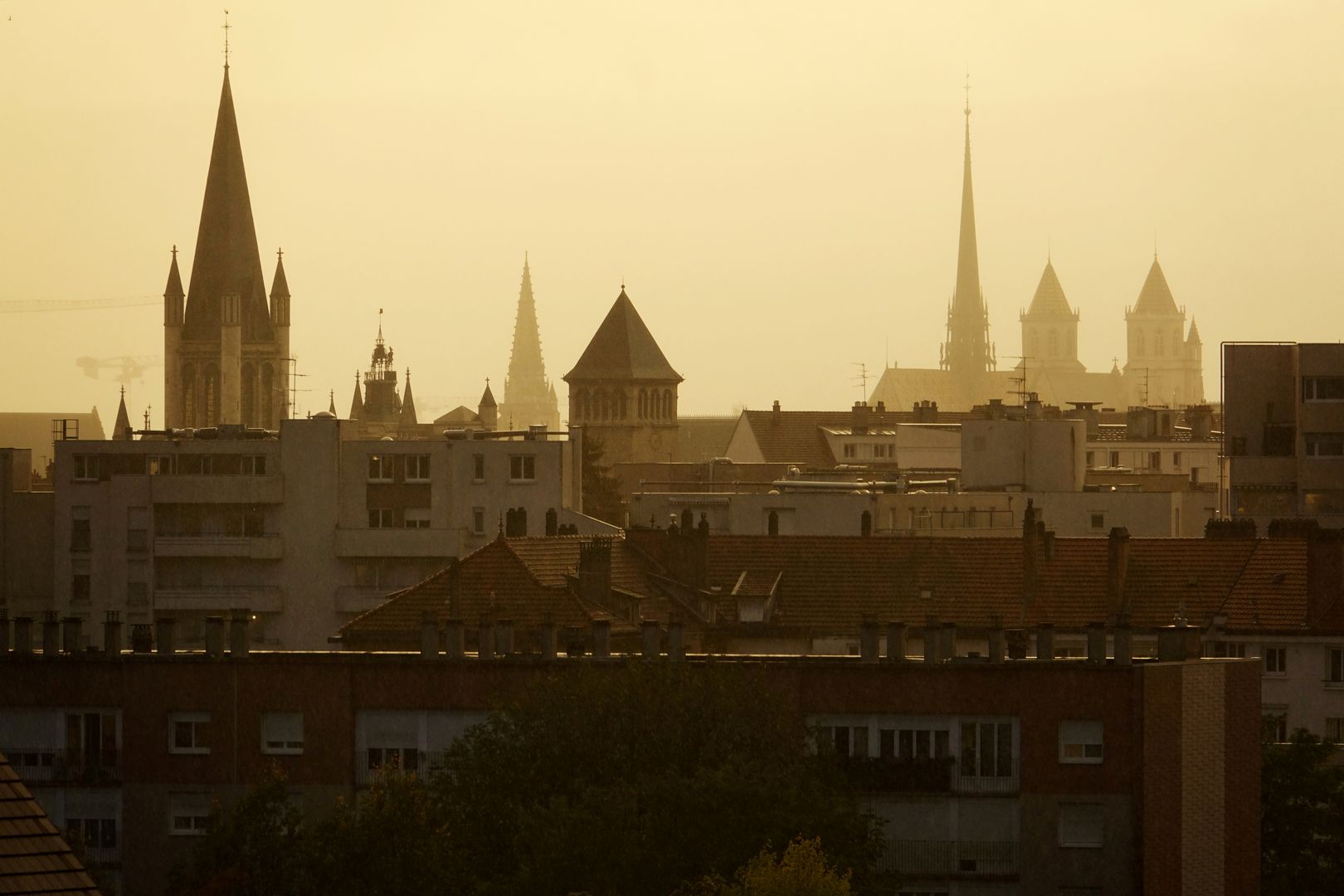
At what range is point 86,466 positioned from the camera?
98.0 m

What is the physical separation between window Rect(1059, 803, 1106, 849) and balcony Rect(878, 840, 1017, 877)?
2.68 ft

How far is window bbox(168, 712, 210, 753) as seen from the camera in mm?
45906

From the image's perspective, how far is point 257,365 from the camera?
198m

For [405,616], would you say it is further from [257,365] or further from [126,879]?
[257,365]

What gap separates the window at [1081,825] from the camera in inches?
1740

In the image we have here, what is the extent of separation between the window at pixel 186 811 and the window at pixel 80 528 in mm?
51763

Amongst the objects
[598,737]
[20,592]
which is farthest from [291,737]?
[20,592]

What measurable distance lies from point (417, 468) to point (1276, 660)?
4166 cm

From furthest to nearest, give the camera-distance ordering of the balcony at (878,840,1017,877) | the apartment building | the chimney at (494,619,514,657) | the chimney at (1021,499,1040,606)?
the apartment building, the chimney at (1021,499,1040,606), the chimney at (494,619,514,657), the balcony at (878,840,1017,877)

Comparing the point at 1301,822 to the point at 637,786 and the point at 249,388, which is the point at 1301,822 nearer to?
the point at 637,786

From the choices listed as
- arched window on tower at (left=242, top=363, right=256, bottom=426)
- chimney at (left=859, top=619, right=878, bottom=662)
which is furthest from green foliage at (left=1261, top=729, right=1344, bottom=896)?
arched window on tower at (left=242, top=363, right=256, bottom=426)

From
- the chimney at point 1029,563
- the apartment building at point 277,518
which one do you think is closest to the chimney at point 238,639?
the chimney at point 1029,563

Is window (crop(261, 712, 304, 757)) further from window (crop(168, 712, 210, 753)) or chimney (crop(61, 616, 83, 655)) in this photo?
chimney (crop(61, 616, 83, 655))

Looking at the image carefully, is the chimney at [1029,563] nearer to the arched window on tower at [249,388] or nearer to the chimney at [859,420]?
the chimney at [859,420]
